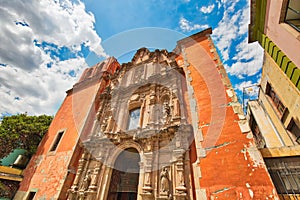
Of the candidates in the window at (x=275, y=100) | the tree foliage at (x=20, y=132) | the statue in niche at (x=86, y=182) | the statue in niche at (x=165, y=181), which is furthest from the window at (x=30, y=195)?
the window at (x=275, y=100)

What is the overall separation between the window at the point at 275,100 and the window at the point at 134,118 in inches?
322

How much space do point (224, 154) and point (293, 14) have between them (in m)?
5.32

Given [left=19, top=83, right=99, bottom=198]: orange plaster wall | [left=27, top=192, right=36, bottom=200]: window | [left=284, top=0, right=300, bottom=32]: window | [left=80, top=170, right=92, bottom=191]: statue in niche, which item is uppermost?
[left=284, top=0, right=300, bottom=32]: window

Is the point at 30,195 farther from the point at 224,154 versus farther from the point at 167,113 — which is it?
the point at 224,154

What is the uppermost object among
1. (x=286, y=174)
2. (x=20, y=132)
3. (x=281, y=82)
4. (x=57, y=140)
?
(x=281, y=82)

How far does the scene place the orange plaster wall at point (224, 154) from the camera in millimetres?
3715

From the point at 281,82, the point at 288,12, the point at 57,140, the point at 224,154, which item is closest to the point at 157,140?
the point at 224,154

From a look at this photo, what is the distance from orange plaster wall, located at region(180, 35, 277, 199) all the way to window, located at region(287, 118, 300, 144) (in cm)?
434

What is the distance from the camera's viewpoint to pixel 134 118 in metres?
9.31

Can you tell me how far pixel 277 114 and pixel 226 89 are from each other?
536 centimetres

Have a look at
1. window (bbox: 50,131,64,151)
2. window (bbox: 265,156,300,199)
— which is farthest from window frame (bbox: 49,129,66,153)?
window (bbox: 265,156,300,199)

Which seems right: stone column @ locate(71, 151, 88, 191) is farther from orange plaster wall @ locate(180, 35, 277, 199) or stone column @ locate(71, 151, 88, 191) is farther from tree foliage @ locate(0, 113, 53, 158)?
tree foliage @ locate(0, 113, 53, 158)

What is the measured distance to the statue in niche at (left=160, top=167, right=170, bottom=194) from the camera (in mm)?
5125

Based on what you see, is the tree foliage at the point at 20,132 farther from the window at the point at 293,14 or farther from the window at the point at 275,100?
the window at the point at 275,100
